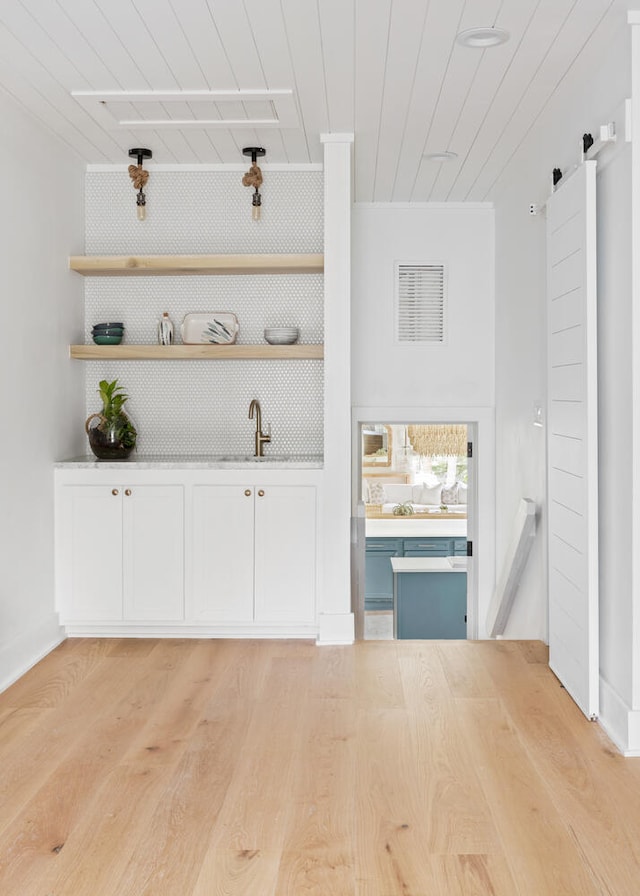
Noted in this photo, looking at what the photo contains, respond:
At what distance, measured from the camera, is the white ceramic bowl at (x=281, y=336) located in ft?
15.0

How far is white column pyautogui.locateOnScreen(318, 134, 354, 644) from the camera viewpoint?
13.9 ft

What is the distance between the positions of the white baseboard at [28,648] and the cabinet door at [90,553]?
0.38 feet

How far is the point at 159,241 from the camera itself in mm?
4871

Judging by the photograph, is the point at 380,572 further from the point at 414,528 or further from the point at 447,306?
the point at 447,306

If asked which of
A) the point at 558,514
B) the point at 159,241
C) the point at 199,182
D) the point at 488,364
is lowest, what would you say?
the point at 558,514

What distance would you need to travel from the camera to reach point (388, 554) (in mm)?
7586

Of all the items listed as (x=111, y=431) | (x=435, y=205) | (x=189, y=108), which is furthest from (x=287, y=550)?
(x=435, y=205)

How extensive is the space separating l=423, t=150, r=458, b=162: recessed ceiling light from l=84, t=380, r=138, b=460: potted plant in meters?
2.00

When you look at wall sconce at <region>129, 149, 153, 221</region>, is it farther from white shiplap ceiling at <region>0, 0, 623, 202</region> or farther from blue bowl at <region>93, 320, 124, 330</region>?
blue bowl at <region>93, 320, 124, 330</region>

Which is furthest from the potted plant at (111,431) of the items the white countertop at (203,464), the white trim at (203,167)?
the white trim at (203,167)

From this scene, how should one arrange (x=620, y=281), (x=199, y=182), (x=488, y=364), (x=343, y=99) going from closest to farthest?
1. (x=620, y=281)
2. (x=343, y=99)
3. (x=199, y=182)
4. (x=488, y=364)

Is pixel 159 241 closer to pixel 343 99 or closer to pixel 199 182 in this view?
pixel 199 182

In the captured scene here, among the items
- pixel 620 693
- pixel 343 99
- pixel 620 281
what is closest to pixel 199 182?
pixel 343 99

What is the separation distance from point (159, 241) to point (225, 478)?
147 centimetres
